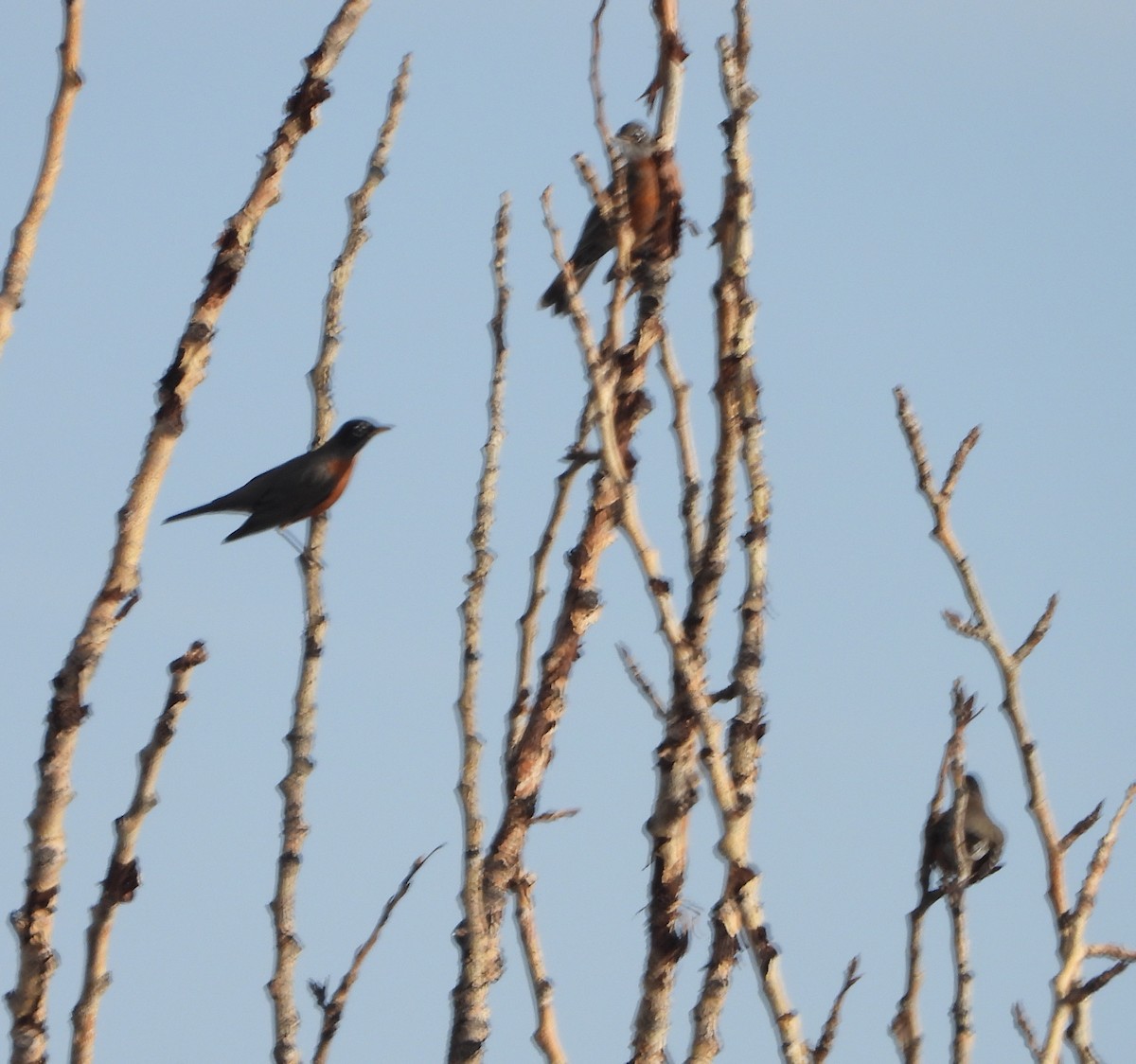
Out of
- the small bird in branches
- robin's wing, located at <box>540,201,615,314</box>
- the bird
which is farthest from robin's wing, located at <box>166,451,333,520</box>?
the small bird in branches

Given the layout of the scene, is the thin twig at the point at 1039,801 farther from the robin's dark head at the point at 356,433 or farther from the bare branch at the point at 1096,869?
the robin's dark head at the point at 356,433

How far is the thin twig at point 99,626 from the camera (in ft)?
11.4

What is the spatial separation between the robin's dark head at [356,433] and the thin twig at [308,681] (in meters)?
4.29

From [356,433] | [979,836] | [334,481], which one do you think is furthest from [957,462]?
[356,433]

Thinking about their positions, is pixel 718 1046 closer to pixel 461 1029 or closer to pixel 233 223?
pixel 461 1029

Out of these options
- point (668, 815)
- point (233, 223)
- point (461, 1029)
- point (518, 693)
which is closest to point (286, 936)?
point (461, 1029)

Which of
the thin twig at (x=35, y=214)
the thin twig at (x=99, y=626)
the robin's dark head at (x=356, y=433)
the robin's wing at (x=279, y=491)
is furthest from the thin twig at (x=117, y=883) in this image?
the robin's dark head at (x=356, y=433)

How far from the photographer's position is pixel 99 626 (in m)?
3.55

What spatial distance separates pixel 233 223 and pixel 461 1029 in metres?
2.31

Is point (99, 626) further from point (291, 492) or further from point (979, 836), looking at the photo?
point (291, 492)

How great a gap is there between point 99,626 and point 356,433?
8.03 meters

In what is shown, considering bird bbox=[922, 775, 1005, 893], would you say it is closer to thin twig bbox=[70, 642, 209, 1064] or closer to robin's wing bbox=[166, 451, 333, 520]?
thin twig bbox=[70, 642, 209, 1064]

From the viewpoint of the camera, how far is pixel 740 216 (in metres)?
4.13

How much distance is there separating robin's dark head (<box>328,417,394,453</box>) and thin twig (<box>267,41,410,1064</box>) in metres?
4.29
